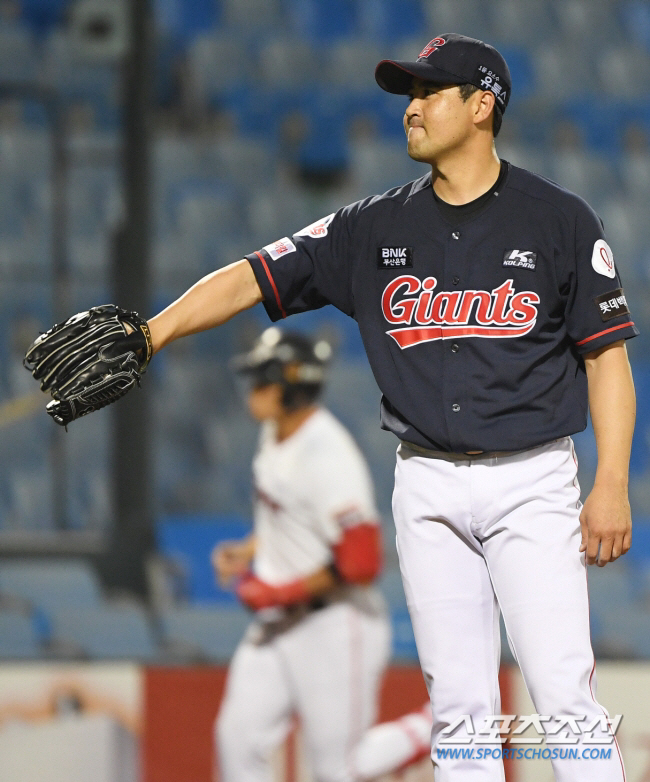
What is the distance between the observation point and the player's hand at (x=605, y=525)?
90.2 inches

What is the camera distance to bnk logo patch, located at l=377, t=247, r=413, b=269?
246 centimetres

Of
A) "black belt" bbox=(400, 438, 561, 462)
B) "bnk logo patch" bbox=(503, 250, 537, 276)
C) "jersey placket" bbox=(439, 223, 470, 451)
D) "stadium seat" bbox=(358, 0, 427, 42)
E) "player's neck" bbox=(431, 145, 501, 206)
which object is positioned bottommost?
"black belt" bbox=(400, 438, 561, 462)

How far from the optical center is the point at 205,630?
5578 mm

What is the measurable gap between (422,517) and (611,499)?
370mm

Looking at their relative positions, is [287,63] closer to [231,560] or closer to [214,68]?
[214,68]

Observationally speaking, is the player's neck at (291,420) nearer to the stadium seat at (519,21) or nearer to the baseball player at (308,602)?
the baseball player at (308,602)

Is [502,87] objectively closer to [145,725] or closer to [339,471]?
[339,471]

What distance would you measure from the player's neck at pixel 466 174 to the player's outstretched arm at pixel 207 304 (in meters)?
0.44

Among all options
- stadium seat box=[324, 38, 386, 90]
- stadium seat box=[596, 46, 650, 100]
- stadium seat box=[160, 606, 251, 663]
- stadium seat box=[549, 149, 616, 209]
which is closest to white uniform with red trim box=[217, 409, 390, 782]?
stadium seat box=[160, 606, 251, 663]

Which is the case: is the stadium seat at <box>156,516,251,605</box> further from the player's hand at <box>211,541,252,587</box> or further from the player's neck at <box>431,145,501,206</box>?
the player's neck at <box>431,145,501,206</box>

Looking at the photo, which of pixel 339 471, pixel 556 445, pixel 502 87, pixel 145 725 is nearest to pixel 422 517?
pixel 556 445

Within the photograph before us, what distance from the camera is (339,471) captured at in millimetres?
4363

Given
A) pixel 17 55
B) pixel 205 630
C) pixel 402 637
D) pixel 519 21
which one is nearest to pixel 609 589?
pixel 402 637

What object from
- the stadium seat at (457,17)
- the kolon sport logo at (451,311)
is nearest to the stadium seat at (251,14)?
the stadium seat at (457,17)
